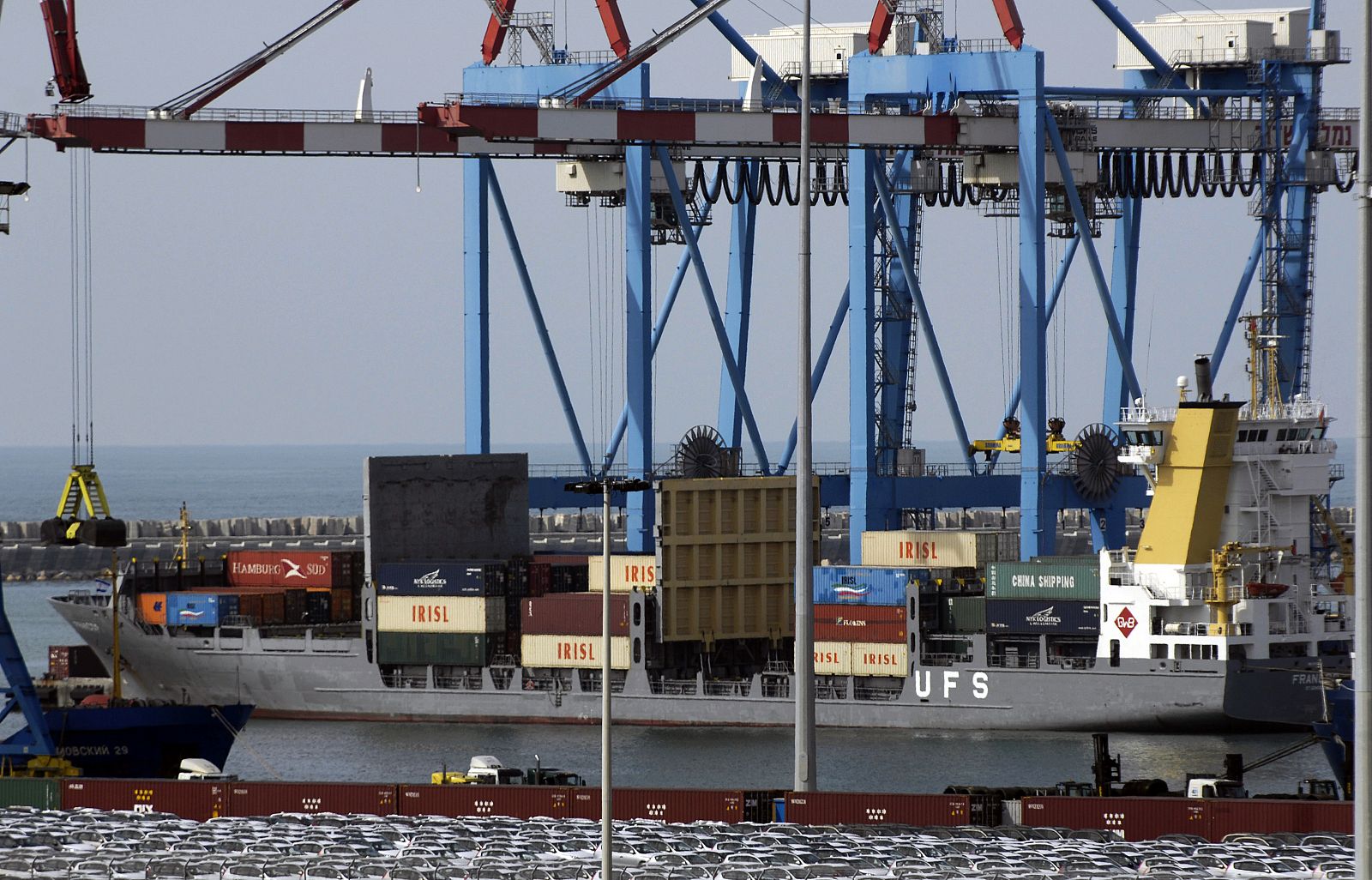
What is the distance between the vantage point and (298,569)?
66.7 meters

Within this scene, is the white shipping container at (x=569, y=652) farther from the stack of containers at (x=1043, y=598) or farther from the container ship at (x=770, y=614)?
the stack of containers at (x=1043, y=598)

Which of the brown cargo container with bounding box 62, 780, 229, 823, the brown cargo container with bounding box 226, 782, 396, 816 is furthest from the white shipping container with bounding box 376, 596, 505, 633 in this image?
the brown cargo container with bounding box 226, 782, 396, 816

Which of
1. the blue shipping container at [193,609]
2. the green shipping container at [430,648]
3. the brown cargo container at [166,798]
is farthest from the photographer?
the blue shipping container at [193,609]

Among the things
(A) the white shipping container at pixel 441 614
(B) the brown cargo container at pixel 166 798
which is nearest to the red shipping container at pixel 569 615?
(A) the white shipping container at pixel 441 614

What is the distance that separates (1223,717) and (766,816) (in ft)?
71.9

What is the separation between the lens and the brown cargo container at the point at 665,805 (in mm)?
34281

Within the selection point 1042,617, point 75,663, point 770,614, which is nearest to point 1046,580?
point 1042,617

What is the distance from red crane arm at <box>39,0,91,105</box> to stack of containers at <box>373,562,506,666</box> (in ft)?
52.6

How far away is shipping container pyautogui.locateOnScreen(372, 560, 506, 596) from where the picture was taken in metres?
60.0

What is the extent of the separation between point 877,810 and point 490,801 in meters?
6.08

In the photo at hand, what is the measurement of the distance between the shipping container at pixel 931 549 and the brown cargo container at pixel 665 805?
26.9 metres

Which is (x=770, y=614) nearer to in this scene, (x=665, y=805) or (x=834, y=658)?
(x=834, y=658)

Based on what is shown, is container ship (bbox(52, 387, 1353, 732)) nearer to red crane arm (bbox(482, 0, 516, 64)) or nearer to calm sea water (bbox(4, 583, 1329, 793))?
calm sea water (bbox(4, 583, 1329, 793))

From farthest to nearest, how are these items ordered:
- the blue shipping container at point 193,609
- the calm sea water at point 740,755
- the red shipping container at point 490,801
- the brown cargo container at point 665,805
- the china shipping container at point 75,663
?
the china shipping container at point 75,663 < the blue shipping container at point 193,609 < the calm sea water at point 740,755 < the red shipping container at point 490,801 < the brown cargo container at point 665,805
